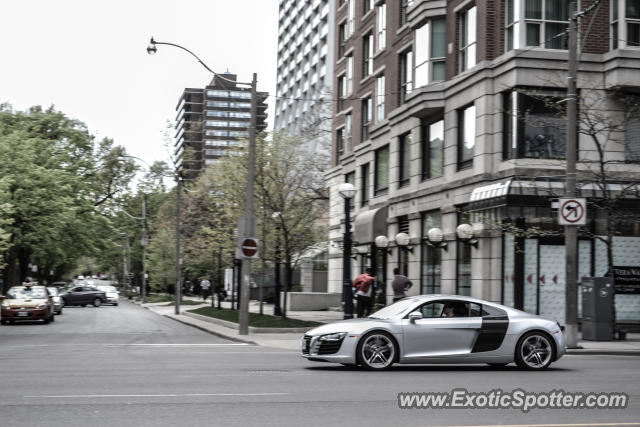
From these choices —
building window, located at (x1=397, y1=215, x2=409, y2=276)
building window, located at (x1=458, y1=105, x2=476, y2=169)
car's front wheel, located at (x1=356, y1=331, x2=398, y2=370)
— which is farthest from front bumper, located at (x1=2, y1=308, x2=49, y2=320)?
car's front wheel, located at (x1=356, y1=331, x2=398, y2=370)

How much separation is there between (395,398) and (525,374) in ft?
12.9

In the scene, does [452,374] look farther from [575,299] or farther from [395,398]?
[575,299]

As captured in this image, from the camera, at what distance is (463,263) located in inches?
1103

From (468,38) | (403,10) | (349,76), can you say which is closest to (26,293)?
(403,10)

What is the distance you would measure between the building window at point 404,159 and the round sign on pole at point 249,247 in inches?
452

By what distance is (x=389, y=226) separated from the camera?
35062 millimetres

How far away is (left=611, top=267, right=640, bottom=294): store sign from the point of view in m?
22.8

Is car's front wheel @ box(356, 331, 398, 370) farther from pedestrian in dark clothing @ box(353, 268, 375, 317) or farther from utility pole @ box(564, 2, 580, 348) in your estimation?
pedestrian in dark clothing @ box(353, 268, 375, 317)

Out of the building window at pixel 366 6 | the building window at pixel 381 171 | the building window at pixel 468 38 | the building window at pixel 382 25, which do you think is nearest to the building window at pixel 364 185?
the building window at pixel 381 171

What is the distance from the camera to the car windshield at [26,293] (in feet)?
109

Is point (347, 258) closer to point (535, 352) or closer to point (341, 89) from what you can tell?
point (535, 352)

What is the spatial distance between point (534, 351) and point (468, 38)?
16.7m

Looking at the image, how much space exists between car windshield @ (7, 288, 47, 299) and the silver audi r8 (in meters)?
22.2

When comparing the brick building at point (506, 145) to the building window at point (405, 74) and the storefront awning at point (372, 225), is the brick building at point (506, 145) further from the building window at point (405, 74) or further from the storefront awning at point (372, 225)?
the storefront awning at point (372, 225)
